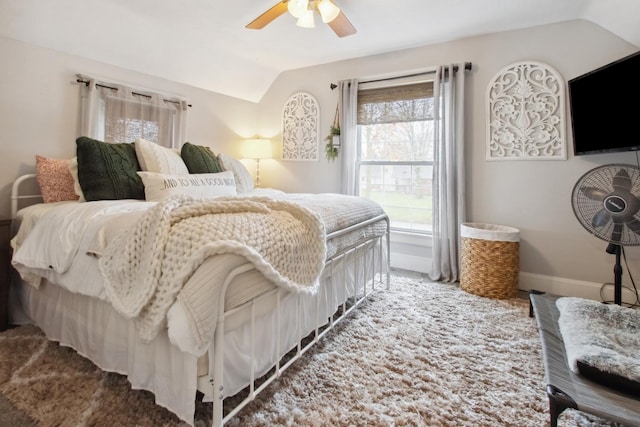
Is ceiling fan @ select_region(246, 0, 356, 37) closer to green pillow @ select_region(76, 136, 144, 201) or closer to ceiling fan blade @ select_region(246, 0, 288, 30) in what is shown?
ceiling fan blade @ select_region(246, 0, 288, 30)

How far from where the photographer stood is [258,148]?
4102 mm

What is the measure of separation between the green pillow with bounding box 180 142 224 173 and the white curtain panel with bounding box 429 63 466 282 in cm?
214

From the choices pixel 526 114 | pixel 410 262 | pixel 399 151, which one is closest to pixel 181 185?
pixel 399 151

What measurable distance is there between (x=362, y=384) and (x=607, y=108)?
252cm

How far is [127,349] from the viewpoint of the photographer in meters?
1.37

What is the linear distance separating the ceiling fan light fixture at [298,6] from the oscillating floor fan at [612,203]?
2250 millimetres

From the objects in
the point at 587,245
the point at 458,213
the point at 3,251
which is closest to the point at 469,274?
the point at 458,213

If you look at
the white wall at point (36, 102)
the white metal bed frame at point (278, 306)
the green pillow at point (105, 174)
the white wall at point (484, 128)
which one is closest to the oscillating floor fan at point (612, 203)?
the white wall at point (484, 128)

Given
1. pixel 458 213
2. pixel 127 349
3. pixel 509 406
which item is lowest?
pixel 509 406

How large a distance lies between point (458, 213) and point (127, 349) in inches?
111

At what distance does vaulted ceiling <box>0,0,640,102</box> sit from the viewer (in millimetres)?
2311

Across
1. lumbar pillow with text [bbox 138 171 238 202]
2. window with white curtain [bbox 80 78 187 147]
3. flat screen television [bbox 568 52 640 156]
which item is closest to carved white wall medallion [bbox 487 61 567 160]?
flat screen television [bbox 568 52 640 156]

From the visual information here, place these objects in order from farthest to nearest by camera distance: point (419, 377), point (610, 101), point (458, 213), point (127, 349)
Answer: point (458, 213)
point (610, 101)
point (419, 377)
point (127, 349)

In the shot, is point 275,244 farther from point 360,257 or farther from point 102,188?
point 102,188
